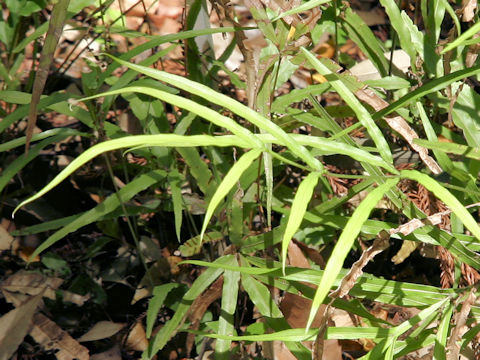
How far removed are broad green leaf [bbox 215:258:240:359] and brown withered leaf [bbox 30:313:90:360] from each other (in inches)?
9.5

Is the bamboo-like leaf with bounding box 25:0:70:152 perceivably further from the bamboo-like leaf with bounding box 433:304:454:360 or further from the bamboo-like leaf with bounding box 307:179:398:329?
the bamboo-like leaf with bounding box 433:304:454:360

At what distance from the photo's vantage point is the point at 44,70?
66 centimetres

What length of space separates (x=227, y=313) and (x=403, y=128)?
0.33 meters

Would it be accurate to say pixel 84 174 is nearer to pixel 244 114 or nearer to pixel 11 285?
pixel 11 285

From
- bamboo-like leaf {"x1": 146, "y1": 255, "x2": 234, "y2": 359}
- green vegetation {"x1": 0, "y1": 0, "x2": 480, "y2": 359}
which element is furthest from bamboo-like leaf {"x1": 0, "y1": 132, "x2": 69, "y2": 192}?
bamboo-like leaf {"x1": 146, "y1": 255, "x2": 234, "y2": 359}

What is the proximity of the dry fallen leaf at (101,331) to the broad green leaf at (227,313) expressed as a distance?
219 millimetres

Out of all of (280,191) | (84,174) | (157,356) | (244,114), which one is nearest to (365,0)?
(280,191)

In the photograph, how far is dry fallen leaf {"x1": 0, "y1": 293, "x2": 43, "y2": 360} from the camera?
36.2 inches

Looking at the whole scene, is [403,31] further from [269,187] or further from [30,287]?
[30,287]

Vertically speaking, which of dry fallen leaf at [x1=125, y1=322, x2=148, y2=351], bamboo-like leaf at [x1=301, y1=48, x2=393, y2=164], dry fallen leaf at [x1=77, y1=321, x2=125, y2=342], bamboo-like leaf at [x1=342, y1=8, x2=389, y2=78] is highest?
bamboo-like leaf at [x1=342, y1=8, x2=389, y2=78]

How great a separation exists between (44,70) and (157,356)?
0.57 m

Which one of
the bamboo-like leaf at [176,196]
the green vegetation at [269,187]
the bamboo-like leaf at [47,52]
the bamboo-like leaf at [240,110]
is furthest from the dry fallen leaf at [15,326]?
the bamboo-like leaf at [240,110]

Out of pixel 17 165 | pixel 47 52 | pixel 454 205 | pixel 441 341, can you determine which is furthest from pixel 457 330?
pixel 17 165

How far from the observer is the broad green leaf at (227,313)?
32.4 inches
